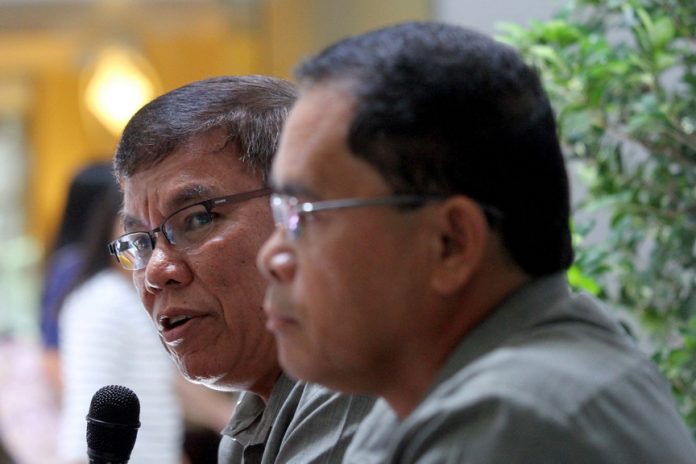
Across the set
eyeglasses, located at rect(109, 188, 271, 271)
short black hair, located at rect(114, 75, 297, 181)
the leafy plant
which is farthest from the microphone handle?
the leafy plant

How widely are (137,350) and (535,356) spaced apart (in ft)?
8.54

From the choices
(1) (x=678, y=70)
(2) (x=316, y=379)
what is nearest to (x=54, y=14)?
(1) (x=678, y=70)

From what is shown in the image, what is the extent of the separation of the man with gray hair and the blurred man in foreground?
0.54 metres

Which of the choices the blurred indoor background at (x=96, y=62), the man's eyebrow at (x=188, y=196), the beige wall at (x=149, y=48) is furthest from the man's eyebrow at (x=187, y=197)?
the beige wall at (x=149, y=48)

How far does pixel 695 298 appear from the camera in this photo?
2229 mm

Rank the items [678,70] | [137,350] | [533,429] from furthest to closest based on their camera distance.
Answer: [137,350]
[678,70]
[533,429]

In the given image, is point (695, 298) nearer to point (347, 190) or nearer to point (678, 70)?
point (678, 70)

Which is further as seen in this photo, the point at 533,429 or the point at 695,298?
the point at 695,298

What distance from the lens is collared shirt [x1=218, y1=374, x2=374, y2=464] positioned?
159cm

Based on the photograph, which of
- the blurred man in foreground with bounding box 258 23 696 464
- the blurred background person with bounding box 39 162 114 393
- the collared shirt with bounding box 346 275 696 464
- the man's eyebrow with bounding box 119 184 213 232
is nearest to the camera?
the collared shirt with bounding box 346 275 696 464

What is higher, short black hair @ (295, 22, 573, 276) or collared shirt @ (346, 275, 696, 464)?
short black hair @ (295, 22, 573, 276)

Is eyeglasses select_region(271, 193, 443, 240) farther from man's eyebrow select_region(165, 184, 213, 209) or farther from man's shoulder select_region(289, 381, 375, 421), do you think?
man's eyebrow select_region(165, 184, 213, 209)

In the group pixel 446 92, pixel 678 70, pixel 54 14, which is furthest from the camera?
pixel 54 14

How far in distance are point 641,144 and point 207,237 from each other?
35.3 inches
